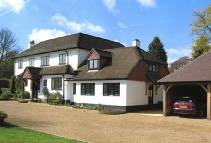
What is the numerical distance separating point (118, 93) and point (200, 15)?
85.2 feet

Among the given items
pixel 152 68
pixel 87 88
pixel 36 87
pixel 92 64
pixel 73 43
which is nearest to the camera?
pixel 87 88

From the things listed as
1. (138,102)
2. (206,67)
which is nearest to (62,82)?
(138,102)

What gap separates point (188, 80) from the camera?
62.4ft

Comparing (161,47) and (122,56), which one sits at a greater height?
(161,47)

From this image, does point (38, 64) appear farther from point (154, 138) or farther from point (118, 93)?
point (154, 138)

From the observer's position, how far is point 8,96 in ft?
122

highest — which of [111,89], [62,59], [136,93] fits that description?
[62,59]

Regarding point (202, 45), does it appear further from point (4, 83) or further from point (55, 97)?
point (4, 83)

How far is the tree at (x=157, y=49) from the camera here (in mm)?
59406

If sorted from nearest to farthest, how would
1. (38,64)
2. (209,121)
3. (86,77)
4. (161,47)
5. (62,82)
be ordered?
(209,121)
(86,77)
(62,82)
(38,64)
(161,47)

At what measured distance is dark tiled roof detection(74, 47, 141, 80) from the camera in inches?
957

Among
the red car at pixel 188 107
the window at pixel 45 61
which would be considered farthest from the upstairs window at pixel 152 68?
the window at pixel 45 61

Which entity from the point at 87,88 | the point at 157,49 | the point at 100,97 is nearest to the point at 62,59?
the point at 87,88

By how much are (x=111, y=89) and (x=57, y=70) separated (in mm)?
9754
